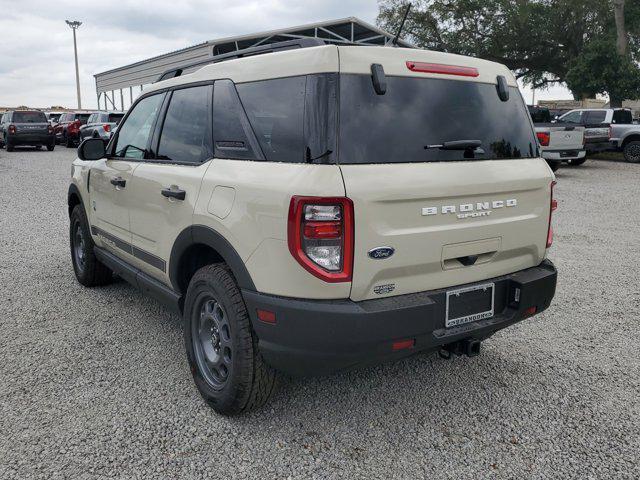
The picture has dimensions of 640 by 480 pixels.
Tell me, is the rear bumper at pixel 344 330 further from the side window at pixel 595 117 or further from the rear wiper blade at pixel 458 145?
the side window at pixel 595 117

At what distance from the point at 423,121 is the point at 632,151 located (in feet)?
61.9

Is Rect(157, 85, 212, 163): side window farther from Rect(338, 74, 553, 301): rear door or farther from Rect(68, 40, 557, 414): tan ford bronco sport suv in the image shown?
Rect(338, 74, 553, 301): rear door

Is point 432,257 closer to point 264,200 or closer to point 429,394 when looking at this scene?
point 264,200

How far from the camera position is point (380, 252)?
99.4 inches

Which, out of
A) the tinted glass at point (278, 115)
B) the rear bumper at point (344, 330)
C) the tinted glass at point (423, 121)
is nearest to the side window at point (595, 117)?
the tinted glass at point (423, 121)

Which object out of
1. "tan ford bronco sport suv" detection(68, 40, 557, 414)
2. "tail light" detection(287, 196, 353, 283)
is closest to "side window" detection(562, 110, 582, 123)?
"tan ford bronco sport suv" detection(68, 40, 557, 414)

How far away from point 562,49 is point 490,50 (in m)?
4.36

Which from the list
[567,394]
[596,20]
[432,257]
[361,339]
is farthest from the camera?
[596,20]

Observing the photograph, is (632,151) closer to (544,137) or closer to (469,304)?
(544,137)

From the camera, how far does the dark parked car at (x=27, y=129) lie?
23.3 metres

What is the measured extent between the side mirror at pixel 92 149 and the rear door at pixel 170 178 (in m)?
0.79

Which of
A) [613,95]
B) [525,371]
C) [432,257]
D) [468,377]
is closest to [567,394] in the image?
[525,371]

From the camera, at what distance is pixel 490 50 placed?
103 feet

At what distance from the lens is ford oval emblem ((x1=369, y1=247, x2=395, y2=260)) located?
2510mm
